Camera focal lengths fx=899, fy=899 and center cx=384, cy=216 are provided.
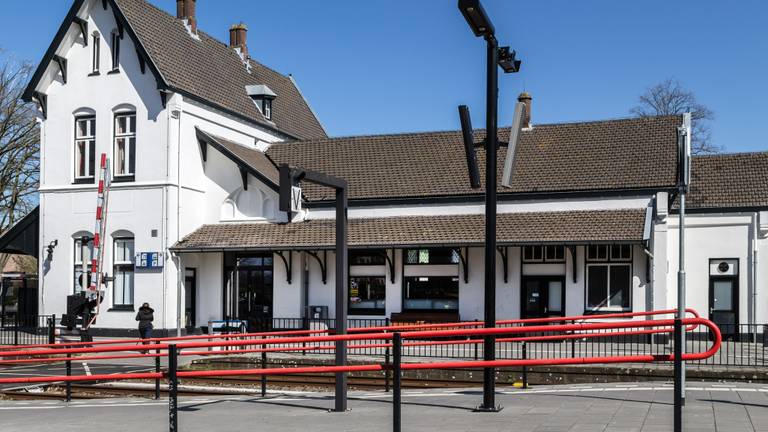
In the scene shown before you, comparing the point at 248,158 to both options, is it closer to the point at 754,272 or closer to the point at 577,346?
the point at 577,346

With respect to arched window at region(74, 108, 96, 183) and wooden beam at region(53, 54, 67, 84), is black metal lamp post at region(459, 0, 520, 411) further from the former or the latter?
wooden beam at region(53, 54, 67, 84)

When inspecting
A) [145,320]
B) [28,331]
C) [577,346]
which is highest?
[145,320]

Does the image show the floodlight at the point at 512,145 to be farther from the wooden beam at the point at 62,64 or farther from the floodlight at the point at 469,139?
the wooden beam at the point at 62,64

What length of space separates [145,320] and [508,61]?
18.5 m

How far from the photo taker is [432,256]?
2784cm

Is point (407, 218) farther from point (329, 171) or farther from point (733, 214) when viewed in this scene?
point (733, 214)

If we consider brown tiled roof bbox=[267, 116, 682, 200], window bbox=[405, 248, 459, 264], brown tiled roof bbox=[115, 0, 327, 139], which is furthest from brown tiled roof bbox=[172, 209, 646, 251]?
brown tiled roof bbox=[115, 0, 327, 139]

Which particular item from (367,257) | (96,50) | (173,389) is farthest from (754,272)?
(173,389)

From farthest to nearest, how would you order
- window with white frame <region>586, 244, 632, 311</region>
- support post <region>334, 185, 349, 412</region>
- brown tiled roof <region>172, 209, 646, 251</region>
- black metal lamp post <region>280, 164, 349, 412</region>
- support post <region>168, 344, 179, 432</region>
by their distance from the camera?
window with white frame <region>586, 244, 632, 311</region>, brown tiled roof <region>172, 209, 646, 251</region>, support post <region>334, 185, 349, 412</region>, black metal lamp post <region>280, 164, 349, 412</region>, support post <region>168, 344, 179, 432</region>

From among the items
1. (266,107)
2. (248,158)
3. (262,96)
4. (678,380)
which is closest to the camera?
(678,380)

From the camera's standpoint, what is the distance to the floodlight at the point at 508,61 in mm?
10445

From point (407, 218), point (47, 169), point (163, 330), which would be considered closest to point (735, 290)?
point (407, 218)

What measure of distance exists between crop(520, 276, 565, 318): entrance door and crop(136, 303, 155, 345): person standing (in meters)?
11.0

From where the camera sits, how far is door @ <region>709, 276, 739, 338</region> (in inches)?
1080
